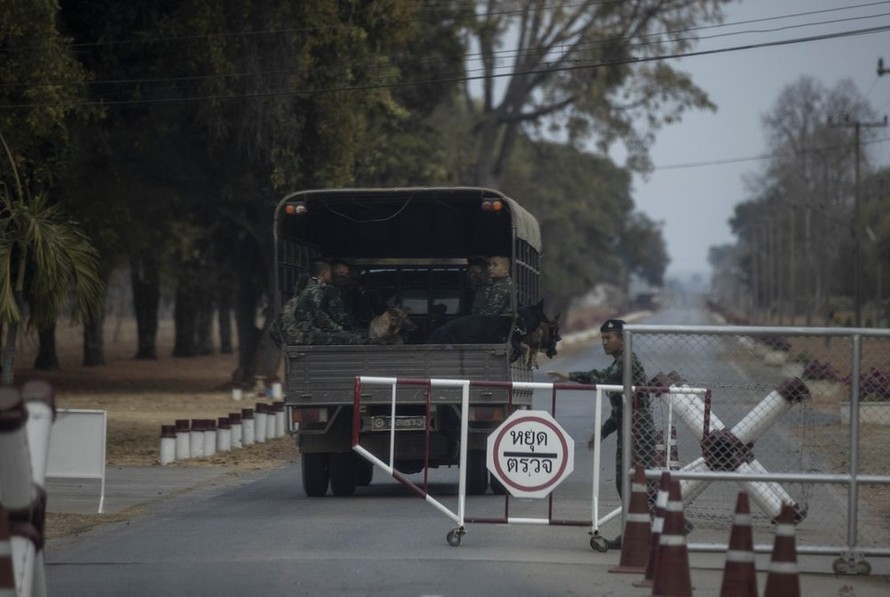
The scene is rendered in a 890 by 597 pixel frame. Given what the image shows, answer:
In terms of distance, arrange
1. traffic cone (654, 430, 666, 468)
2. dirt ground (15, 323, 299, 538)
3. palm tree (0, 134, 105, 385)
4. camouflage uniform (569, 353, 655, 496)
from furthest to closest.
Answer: dirt ground (15, 323, 299, 538) → palm tree (0, 134, 105, 385) → traffic cone (654, 430, 666, 468) → camouflage uniform (569, 353, 655, 496)

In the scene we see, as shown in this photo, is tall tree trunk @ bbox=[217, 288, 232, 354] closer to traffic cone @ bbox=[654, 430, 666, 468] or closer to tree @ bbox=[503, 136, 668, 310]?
tree @ bbox=[503, 136, 668, 310]

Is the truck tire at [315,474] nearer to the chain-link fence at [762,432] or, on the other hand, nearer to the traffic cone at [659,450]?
the chain-link fence at [762,432]

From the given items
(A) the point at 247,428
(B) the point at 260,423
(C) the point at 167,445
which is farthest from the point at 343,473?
(B) the point at 260,423

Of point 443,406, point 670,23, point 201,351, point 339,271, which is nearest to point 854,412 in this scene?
point 443,406

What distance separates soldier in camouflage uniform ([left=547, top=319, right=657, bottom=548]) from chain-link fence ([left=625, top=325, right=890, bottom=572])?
7 cm

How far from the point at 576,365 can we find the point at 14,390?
137 feet

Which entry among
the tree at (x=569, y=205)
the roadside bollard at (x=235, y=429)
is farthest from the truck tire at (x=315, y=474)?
the tree at (x=569, y=205)

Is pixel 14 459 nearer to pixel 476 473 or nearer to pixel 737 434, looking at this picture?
pixel 737 434

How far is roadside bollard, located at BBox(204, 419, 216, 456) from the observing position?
22094 millimetres

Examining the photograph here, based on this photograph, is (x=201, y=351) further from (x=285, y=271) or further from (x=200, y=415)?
(x=285, y=271)

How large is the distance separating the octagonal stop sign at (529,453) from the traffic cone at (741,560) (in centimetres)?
334

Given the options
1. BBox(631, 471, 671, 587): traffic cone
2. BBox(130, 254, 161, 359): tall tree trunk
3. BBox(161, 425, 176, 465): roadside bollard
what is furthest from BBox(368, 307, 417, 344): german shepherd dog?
BBox(130, 254, 161, 359): tall tree trunk

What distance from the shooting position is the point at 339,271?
57.2 feet

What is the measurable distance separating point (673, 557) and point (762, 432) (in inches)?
104
